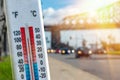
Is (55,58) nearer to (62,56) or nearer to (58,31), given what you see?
(62,56)

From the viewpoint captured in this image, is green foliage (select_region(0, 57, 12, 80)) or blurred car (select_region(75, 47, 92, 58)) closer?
green foliage (select_region(0, 57, 12, 80))

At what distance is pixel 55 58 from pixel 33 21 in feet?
45.1

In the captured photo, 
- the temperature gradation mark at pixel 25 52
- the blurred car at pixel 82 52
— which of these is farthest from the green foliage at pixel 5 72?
the blurred car at pixel 82 52

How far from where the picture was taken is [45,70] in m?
2.04

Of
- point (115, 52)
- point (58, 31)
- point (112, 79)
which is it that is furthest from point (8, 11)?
point (115, 52)

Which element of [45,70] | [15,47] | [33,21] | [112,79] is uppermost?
[33,21]

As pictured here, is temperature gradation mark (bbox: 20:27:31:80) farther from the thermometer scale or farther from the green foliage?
Answer: the green foliage

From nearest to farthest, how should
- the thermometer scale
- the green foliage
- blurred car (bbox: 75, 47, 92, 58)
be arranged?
Answer: the thermometer scale < the green foliage < blurred car (bbox: 75, 47, 92, 58)

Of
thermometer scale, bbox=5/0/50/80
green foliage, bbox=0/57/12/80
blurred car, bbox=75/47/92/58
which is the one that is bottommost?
green foliage, bbox=0/57/12/80

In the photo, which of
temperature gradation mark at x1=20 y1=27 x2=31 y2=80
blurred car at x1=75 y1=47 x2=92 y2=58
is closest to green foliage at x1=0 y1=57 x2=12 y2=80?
temperature gradation mark at x1=20 y1=27 x2=31 y2=80

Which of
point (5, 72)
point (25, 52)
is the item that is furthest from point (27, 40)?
point (5, 72)

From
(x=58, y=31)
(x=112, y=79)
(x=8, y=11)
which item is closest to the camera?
(x=8, y=11)

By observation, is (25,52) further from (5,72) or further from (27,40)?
(5,72)

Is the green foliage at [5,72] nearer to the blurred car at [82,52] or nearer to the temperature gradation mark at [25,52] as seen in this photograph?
the temperature gradation mark at [25,52]
